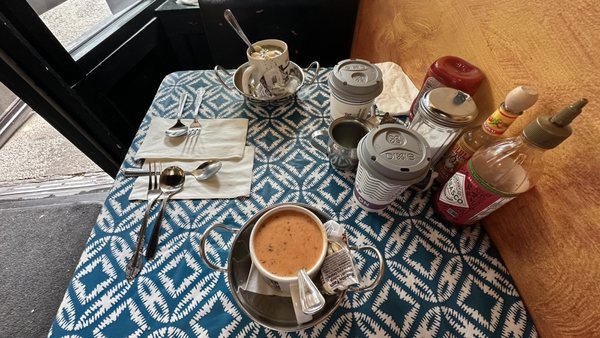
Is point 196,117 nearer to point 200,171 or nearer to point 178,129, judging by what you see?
point 178,129

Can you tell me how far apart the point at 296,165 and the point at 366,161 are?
0.23m

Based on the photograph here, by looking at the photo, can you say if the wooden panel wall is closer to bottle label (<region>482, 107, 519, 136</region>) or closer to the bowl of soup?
bottle label (<region>482, 107, 519, 136</region>)

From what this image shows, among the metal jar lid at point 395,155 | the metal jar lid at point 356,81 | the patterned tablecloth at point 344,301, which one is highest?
the metal jar lid at point 395,155

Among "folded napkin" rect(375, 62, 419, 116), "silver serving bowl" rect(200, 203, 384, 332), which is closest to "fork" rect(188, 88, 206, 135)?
"silver serving bowl" rect(200, 203, 384, 332)

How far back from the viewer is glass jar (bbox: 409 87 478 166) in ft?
1.41

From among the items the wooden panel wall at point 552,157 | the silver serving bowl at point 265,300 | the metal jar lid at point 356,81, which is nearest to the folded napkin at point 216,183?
the silver serving bowl at point 265,300

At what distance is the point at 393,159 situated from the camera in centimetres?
37

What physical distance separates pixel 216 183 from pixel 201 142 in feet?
0.41

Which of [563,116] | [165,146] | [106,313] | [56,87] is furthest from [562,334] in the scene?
[56,87]

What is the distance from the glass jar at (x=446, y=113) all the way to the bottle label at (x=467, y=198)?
0.22ft

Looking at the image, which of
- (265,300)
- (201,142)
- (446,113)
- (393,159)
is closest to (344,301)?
(265,300)

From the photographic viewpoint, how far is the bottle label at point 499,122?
39 cm

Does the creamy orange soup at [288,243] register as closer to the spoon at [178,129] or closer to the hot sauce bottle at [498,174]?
the hot sauce bottle at [498,174]

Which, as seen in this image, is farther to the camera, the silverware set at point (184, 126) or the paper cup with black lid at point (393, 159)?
the silverware set at point (184, 126)
